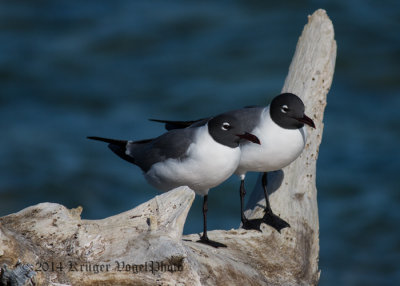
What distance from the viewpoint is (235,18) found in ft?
54.9

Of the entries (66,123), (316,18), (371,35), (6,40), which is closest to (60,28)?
(6,40)

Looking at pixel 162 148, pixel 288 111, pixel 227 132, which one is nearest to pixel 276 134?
pixel 288 111

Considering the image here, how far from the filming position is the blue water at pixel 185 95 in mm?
11984

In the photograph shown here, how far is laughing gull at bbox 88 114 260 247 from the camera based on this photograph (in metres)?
6.13

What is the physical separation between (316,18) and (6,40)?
10.5m

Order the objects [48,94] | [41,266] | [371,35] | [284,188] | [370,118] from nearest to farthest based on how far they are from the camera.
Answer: [41,266] < [284,188] < [370,118] < [48,94] < [371,35]

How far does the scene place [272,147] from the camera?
253 inches

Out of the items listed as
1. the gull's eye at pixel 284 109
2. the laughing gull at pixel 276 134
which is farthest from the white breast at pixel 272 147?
the gull's eye at pixel 284 109

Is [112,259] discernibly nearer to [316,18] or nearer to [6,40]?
[316,18]

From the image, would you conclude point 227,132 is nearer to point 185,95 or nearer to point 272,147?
point 272,147

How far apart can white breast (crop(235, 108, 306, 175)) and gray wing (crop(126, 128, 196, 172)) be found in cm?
55

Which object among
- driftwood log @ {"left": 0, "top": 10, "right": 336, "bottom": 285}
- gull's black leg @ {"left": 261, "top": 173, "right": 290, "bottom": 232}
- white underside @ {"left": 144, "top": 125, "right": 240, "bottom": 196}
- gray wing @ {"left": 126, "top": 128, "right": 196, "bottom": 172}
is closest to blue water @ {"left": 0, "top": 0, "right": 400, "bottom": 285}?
gull's black leg @ {"left": 261, "top": 173, "right": 290, "bottom": 232}

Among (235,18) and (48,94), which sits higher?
(235,18)

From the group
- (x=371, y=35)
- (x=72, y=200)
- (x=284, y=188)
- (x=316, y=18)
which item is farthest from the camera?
(x=371, y=35)
